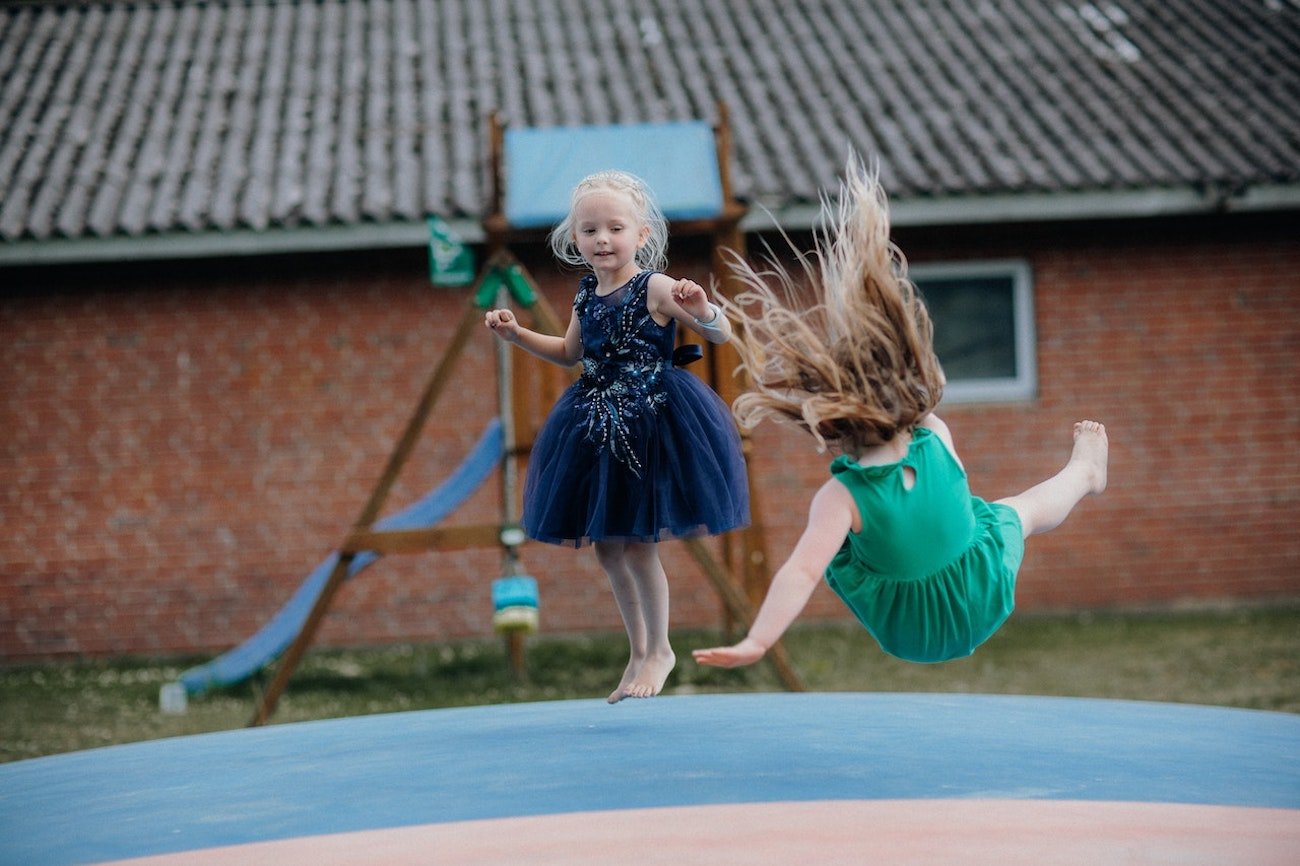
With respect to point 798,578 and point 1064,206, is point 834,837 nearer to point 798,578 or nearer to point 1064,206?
point 798,578

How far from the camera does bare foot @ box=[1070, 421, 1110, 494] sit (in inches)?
154

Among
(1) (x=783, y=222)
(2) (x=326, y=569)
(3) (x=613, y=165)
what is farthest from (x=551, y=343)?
(1) (x=783, y=222)

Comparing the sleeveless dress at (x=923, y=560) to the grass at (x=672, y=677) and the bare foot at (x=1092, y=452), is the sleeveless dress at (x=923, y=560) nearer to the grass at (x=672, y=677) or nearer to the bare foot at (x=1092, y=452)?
the bare foot at (x=1092, y=452)

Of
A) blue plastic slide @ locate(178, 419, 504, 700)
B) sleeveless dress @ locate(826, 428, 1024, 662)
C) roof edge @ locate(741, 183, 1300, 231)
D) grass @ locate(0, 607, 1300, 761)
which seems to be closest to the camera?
sleeveless dress @ locate(826, 428, 1024, 662)

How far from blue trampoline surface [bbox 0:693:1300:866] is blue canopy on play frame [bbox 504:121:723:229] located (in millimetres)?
2752

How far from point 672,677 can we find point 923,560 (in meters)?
4.78

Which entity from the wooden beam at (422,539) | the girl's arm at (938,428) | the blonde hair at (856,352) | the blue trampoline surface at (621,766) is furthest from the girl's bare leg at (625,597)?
the wooden beam at (422,539)

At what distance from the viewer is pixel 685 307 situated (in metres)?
3.67

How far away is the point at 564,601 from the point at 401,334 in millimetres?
2144

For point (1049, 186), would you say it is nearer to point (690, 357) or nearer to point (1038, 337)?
point (1038, 337)

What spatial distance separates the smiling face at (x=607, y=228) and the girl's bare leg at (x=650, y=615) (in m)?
0.79

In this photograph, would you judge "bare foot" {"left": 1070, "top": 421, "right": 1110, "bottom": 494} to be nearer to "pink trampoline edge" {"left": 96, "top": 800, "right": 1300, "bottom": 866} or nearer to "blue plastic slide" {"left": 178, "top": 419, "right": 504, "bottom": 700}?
"pink trampoline edge" {"left": 96, "top": 800, "right": 1300, "bottom": 866}

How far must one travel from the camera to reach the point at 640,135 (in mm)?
7062

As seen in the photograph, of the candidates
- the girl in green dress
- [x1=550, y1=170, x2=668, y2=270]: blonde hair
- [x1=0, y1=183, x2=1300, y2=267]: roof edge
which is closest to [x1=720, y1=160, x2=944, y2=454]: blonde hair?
the girl in green dress
